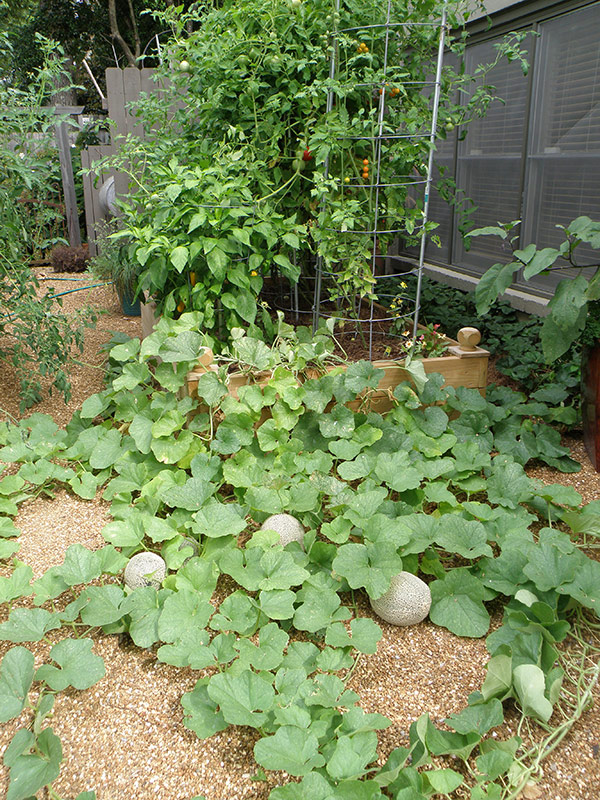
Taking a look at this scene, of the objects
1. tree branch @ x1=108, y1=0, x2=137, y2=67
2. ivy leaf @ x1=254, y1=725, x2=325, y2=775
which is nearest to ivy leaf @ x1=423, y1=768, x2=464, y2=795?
ivy leaf @ x1=254, y1=725, x2=325, y2=775

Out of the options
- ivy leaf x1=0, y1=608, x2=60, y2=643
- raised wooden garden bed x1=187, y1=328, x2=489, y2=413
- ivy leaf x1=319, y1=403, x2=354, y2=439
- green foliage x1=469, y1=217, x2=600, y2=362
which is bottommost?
ivy leaf x1=0, y1=608, x2=60, y2=643

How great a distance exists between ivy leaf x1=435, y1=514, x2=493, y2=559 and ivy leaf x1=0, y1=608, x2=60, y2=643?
1005 millimetres

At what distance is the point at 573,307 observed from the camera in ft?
7.32

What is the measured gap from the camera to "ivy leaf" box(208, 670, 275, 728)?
4.10 feet

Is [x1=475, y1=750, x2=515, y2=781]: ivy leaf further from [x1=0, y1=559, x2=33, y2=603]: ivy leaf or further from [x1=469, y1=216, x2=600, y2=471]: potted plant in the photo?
[x1=469, y1=216, x2=600, y2=471]: potted plant

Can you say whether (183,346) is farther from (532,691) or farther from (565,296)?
(532,691)

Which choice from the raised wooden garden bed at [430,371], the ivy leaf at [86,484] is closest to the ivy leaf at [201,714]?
the ivy leaf at [86,484]

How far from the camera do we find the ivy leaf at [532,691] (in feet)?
4.35

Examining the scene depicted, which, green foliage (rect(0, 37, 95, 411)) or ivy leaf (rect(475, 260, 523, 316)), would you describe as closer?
ivy leaf (rect(475, 260, 523, 316))

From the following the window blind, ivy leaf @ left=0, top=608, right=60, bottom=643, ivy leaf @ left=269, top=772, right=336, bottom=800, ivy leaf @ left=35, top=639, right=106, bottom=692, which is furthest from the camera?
the window blind

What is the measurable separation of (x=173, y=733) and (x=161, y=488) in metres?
0.84

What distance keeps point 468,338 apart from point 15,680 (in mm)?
2112

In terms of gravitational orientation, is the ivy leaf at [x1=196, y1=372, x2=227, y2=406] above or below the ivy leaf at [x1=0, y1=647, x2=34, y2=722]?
above

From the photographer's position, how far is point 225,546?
1868 mm
